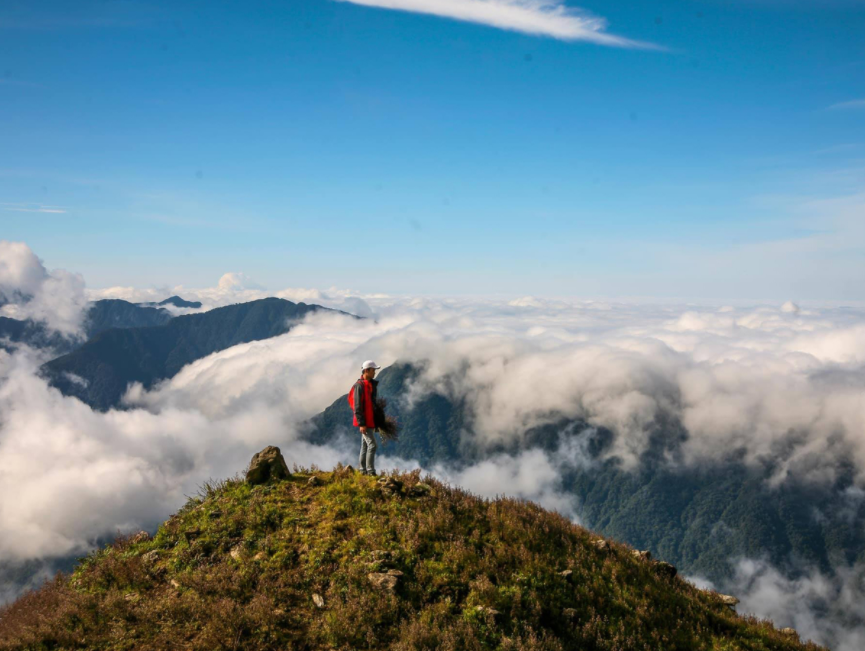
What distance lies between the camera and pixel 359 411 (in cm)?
1316

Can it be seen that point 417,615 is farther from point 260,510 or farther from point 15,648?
point 15,648

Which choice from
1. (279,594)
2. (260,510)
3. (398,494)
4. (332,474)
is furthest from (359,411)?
(279,594)

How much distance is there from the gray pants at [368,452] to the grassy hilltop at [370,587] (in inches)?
51.4

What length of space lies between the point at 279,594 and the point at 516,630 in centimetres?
419

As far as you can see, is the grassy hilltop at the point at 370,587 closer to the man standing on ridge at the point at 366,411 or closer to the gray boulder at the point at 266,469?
the gray boulder at the point at 266,469

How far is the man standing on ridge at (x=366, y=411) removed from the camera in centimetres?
1310

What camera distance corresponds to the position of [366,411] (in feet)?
43.4

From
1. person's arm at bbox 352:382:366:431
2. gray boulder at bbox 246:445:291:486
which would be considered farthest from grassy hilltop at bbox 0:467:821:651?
person's arm at bbox 352:382:366:431

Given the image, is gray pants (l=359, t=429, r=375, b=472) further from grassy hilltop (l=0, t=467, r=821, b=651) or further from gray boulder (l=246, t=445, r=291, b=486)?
gray boulder (l=246, t=445, r=291, b=486)

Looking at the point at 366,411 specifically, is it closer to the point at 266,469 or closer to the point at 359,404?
the point at 359,404

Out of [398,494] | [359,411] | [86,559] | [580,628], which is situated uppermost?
[359,411]

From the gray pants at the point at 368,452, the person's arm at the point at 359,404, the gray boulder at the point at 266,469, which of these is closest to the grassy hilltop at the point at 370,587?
the gray boulder at the point at 266,469

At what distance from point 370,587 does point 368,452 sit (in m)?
4.90

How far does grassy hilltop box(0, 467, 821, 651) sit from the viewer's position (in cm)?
766
